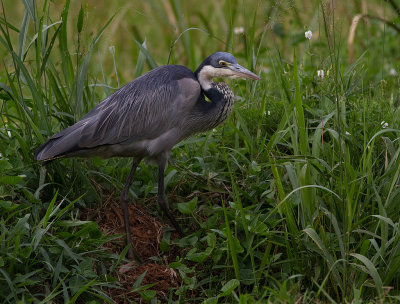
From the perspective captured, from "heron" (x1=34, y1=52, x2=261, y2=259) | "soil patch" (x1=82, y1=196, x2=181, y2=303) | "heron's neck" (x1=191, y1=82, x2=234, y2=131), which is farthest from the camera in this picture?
"heron's neck" (x1=191, y1=82, x2=234, y2=131)

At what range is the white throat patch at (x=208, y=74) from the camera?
13.9 ft

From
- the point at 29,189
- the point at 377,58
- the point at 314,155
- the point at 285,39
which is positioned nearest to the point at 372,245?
the point at 314,155

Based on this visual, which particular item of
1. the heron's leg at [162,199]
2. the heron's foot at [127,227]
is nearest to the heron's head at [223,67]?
the heron's leg at [162,199]

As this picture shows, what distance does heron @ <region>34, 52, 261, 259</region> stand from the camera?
3932 millimetres

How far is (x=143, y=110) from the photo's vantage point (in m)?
4.08

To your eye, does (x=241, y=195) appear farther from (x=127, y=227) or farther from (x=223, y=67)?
(x=223, y=67)

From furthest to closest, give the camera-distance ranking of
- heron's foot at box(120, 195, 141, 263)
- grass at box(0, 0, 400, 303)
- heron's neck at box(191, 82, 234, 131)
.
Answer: heron's neck at box(191, 82, 234, 131)
heron's foot at box(120, 195, 141, 263)
grass at box(0, 0, 400, 303)

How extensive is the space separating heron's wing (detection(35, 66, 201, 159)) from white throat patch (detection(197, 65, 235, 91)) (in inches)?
3.5

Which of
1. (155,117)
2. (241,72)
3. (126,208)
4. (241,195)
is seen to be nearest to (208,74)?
(241,72)

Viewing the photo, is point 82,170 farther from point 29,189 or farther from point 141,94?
point 141,94

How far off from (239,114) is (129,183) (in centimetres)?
89

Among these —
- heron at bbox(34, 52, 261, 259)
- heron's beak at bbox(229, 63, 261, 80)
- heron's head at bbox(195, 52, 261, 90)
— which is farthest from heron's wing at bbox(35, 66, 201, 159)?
heron's beak at bbox(229, 63, 261, 80)

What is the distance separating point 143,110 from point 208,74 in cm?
52

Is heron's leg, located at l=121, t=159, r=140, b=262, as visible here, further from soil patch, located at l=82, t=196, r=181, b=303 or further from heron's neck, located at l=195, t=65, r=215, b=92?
heron's neck, located at l=195, t=65, r=215, b=92
